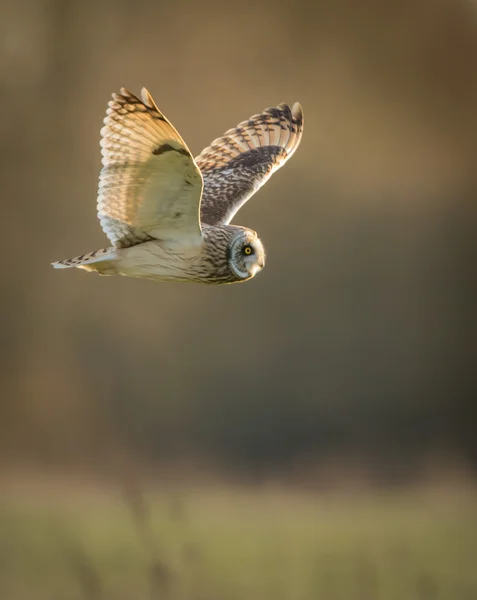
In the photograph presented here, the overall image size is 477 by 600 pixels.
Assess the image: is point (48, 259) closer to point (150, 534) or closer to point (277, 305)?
point (277, 305)

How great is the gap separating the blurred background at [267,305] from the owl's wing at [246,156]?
2.43m

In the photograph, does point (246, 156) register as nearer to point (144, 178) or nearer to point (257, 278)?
point (144, 178)

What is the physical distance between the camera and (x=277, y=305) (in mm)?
9422

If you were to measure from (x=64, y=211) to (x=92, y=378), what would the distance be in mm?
1857

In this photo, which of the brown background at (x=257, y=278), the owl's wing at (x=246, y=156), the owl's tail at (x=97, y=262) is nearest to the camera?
the owl's tail at (x=97, y=262)

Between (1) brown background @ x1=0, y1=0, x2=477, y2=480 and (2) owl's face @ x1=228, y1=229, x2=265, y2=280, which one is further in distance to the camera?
(1) brown background @ x1=0, y1=0, x2=477, y2=480

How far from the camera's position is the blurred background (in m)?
6.59

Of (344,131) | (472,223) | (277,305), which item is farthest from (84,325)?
(472,223)

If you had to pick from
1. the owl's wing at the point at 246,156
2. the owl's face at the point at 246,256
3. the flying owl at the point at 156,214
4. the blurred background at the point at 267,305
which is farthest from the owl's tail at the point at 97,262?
the blurred background at the point at 267,305

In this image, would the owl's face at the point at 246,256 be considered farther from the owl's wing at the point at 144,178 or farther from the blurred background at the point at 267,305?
the blurred background at the point at 267,305

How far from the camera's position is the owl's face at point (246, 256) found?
3059mm

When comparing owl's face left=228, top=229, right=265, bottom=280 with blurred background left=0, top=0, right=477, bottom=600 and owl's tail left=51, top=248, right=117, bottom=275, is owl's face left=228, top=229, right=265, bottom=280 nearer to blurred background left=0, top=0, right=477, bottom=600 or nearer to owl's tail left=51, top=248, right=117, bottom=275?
owl's tail left=51, top=248, right=117, bottom=275

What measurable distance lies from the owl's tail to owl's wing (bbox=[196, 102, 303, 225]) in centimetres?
60

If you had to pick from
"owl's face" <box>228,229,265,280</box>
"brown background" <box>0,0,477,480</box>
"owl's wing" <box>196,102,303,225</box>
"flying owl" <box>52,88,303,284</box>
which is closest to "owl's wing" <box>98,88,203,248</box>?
"flying owl" <box>52,88,303,284</box>
